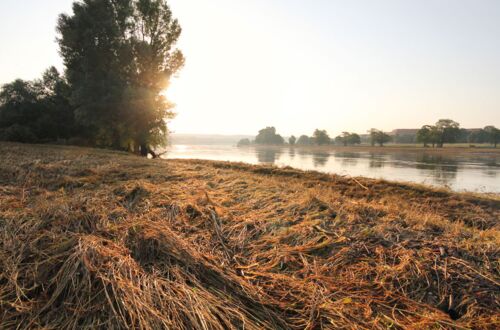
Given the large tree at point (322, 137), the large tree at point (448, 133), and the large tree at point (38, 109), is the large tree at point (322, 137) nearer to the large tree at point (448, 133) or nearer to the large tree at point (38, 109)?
the large tree at point (448, 133)

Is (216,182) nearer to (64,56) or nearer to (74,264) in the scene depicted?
(74,264)

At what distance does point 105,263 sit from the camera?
209 centimetres

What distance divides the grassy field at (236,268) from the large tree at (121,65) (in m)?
16.2

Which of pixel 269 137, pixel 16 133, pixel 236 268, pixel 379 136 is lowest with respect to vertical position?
pixel 236 268

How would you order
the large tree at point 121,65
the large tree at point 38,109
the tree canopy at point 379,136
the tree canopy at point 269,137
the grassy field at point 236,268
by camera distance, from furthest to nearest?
the tree canopy at point 269,137 < the tree canopy at point 379,136 < the large tree at point 38,109 < the large tree at point 121,65 < the grassy field at point 236,268

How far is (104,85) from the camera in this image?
18203mm

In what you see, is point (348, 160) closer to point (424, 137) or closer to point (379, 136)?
point (424, 137)

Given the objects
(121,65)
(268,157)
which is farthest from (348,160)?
(121,65)

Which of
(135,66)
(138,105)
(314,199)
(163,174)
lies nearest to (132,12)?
(135,66)

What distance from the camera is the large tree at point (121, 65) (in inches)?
714

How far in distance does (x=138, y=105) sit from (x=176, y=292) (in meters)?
18.1

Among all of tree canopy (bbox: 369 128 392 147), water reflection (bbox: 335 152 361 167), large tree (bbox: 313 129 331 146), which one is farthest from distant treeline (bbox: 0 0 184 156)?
large tree (bbox: 313 129 331 146)

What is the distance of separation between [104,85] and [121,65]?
2443 millimetres

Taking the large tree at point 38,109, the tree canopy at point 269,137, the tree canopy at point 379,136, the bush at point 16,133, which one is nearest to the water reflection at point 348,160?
the large tree at point 38,109
